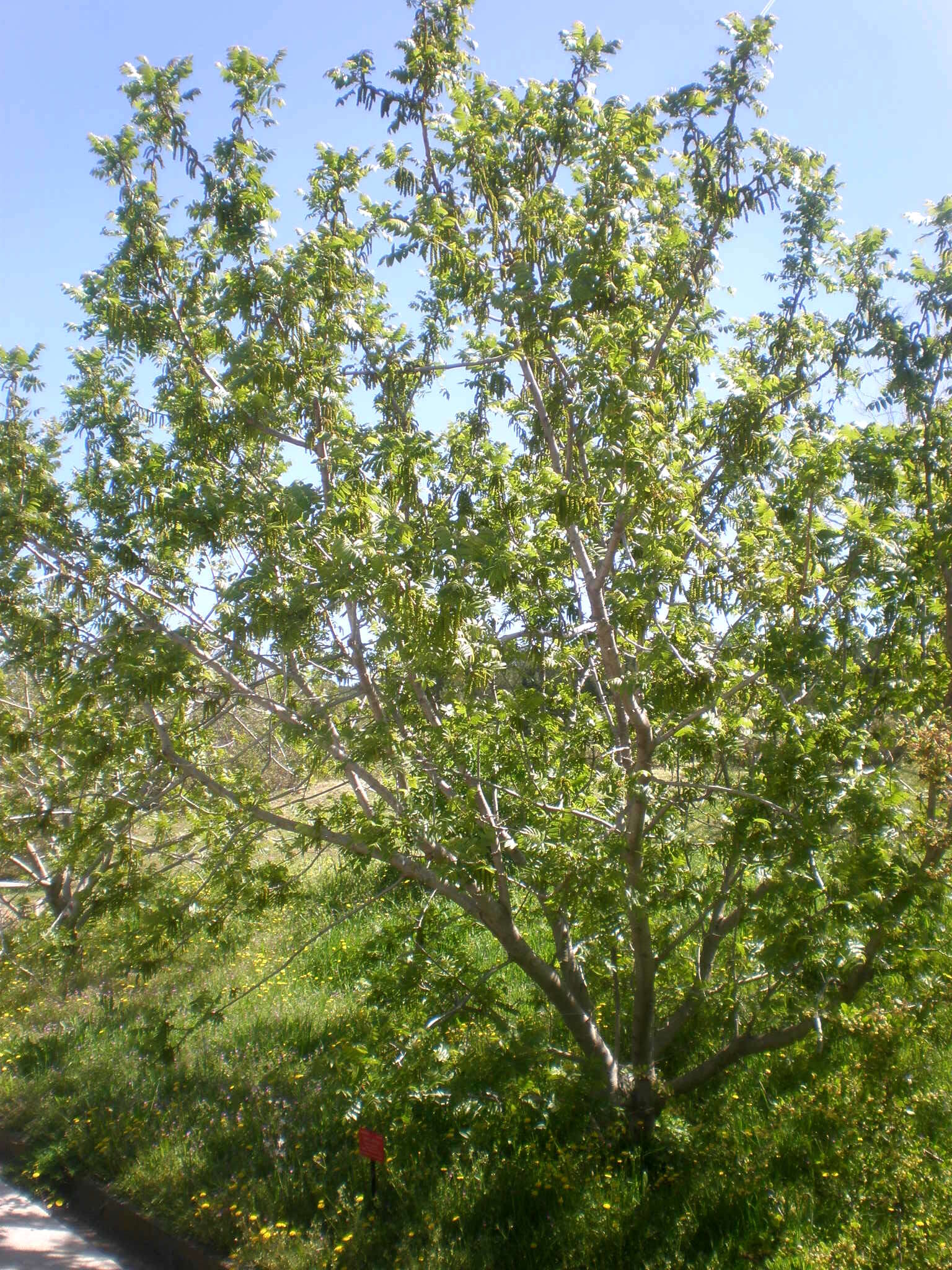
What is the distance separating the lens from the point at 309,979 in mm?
8758

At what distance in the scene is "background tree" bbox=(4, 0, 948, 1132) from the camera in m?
3.87

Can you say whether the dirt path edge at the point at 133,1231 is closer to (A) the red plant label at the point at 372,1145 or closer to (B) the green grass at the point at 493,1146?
(B) the green grass at the point at 493,1146

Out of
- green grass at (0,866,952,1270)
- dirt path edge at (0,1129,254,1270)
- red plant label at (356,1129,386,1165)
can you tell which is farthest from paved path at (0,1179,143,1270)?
red plant label at (356,1129,386,1165)

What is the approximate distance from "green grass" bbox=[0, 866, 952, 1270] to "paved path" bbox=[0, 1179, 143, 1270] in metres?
0.27

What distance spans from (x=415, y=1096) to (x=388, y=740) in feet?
6.00

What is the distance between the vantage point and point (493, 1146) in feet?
17.1

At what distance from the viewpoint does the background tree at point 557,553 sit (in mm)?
3867

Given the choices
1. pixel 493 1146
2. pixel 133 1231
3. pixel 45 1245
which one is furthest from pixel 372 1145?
pixel 45 1245

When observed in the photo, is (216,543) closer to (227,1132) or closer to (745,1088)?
(227,1132)

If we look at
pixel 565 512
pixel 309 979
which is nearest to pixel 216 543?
pixel 565 512

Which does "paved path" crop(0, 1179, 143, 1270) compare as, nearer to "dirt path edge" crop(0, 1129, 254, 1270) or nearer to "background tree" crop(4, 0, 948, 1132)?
"dirt path edge" crop(0, 1129, 254, 1270)

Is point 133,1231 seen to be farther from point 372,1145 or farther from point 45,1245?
point 372,1145

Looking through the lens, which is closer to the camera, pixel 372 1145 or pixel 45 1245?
pixel 372 1145

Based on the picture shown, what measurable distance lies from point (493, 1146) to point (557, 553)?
11.1 ft
